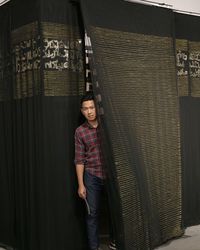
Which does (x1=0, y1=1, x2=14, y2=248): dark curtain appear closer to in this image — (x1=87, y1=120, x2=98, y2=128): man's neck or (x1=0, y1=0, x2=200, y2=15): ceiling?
(x1=87, y1=120, x2=98, y2=128): man's neck

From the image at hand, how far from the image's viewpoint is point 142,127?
9.99 feet

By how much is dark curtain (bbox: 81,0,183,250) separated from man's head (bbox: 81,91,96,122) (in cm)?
6

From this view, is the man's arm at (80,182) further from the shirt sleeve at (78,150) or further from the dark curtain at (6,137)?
the dark curtain at (6,137)

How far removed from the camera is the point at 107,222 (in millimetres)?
3209

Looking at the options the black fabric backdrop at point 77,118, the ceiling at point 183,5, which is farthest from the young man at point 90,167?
the ceiling at point 183,5

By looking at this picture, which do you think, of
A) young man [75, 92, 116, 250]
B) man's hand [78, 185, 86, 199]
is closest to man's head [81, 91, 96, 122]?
young man [75, 92, 116, 250]

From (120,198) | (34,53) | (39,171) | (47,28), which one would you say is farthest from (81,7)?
(120,198)

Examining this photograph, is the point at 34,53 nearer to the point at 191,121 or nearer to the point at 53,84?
the point at 53,84

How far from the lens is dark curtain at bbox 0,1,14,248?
3.06m

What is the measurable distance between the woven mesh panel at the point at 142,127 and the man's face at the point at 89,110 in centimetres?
9

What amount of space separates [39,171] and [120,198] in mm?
603

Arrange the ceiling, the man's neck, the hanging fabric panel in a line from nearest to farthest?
1. the hanging fabric panel
2. the man's neck
3. the ceiling

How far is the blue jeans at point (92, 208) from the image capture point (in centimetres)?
286

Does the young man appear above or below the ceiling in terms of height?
below
